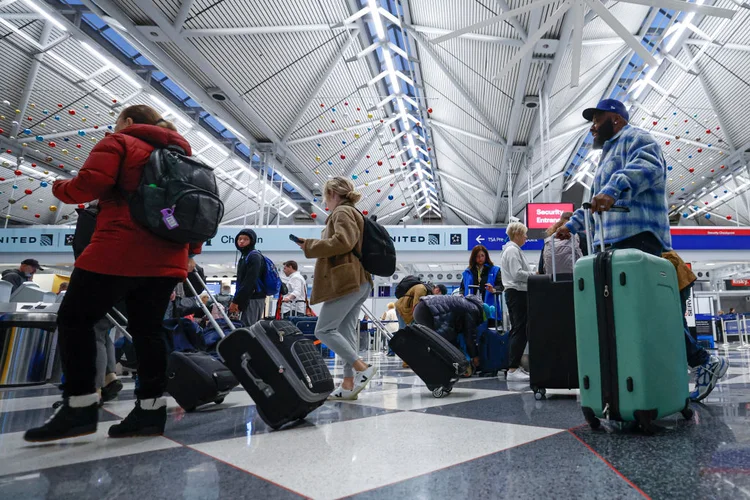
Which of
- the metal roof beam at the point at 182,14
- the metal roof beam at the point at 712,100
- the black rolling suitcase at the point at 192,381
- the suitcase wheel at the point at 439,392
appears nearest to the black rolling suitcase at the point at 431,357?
the suitcase wheel at the point at 439,392

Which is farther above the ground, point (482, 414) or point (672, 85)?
point (672, 85)

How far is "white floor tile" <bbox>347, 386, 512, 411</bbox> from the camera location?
2.50 meters

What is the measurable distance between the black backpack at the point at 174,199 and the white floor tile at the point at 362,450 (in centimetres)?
77

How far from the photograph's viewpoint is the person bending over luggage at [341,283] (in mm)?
2590

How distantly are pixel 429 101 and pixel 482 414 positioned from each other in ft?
44.9

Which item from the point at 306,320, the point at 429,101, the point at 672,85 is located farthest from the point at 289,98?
the point at 672,85

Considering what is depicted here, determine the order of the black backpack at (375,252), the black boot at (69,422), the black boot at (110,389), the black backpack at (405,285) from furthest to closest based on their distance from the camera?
the black backpack at (405,285), the black backpack at (375,252), the black boot at (110,389), the black boot at (69,422)

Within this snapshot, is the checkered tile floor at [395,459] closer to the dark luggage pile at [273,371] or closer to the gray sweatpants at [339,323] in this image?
the dark luggage pile at [273,371]

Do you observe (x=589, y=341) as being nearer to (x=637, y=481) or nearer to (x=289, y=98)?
(x=637, y=481)

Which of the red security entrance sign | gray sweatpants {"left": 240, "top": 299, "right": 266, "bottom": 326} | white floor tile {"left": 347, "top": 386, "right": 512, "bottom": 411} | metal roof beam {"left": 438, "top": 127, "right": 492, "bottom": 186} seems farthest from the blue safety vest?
metal roof beam {"left": 438, "top": 127, "right": 492, "bottom": 186}

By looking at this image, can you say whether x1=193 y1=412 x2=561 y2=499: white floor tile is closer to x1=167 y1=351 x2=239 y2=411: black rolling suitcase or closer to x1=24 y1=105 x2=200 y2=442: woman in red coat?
x1=24 y1=105 x2=200 y2=442: woman in red coat

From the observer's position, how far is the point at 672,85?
42.6ft

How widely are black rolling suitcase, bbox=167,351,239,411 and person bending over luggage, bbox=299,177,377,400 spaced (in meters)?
0.63

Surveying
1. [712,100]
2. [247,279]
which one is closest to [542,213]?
[712,100]
